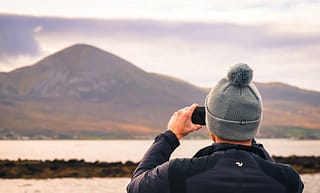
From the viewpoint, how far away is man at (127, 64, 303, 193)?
3.34 metres

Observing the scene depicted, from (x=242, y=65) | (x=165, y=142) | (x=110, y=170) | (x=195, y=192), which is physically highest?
(x=242, y=65)

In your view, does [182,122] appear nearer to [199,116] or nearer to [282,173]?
[199,116]

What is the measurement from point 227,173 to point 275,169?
0.84 ft

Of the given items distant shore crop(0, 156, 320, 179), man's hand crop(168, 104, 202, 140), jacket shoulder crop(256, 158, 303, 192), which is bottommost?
distant shore crop(0, 156, 320, 179)

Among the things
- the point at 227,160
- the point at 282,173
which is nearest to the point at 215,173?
the point at 227,160

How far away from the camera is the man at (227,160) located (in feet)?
11.0

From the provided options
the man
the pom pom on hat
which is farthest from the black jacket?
the pom pom on hat

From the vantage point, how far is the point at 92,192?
41.5 metres

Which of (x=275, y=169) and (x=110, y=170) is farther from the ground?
(x=275, y=169)

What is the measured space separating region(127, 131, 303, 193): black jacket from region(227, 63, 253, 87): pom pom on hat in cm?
32

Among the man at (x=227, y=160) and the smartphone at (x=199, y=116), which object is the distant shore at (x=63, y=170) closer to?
the smartphone at (x=199, y=116)

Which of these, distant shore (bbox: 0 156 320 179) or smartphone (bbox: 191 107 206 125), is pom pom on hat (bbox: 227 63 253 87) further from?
distant shore (bbox: 0 156 320 179)

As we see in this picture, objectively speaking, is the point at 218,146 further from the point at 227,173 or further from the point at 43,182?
the point at 43,182

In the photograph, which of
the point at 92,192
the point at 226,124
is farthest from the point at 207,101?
the point at 92,192
